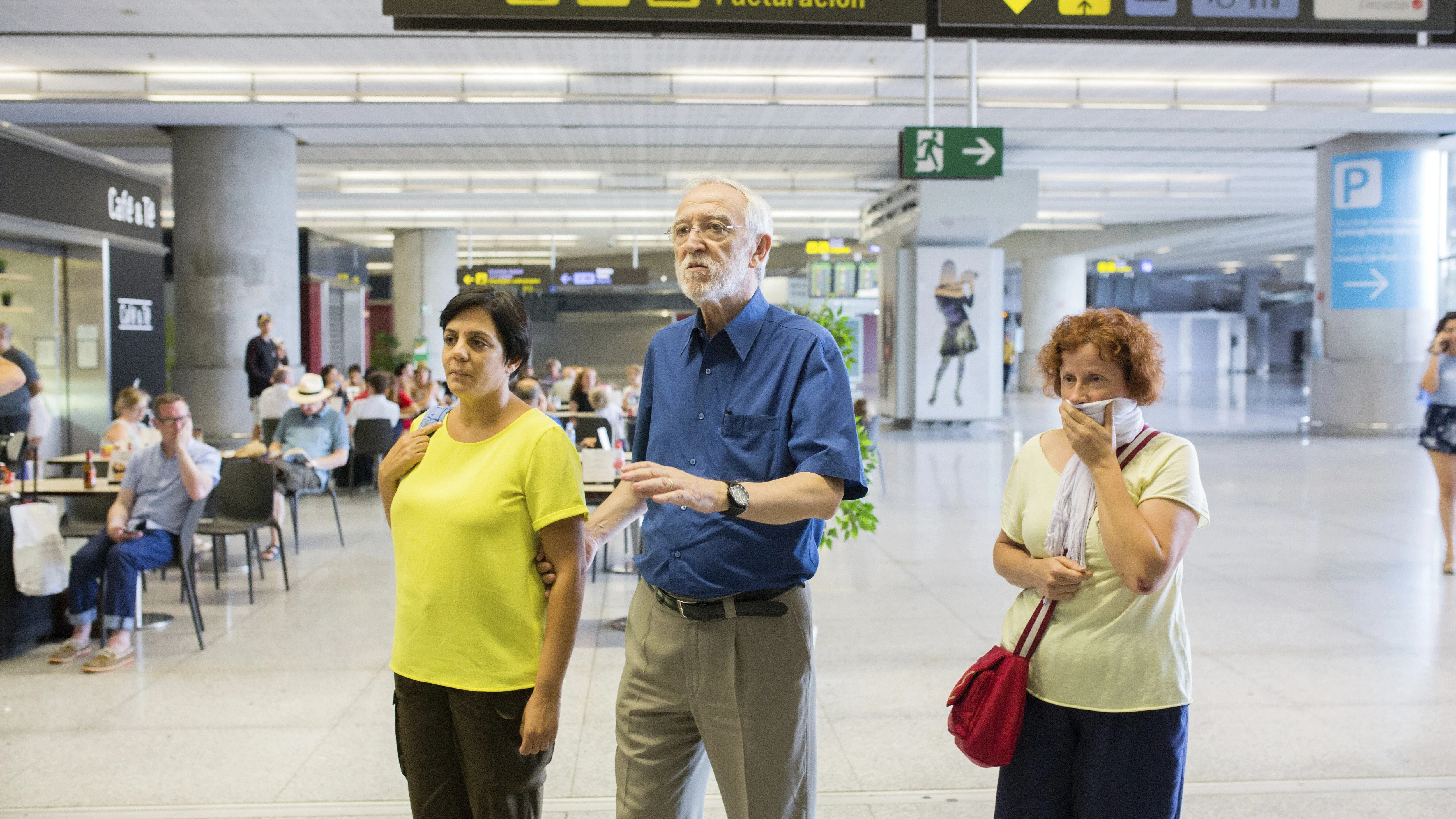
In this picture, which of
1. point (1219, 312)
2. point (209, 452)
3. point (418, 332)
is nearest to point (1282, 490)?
point (209, 452)

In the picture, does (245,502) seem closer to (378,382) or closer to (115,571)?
(115,571)

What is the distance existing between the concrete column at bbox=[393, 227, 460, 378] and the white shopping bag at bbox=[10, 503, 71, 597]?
789 inches

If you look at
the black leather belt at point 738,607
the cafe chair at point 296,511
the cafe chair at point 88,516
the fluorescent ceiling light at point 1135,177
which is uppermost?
the fluorescent ceiling light at point 1135,177

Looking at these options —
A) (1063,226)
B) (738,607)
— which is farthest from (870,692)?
(1063,226)

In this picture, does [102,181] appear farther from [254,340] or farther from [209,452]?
[209,452]

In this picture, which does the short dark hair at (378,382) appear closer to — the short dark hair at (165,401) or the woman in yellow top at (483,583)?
the short dark hair at (165,401)

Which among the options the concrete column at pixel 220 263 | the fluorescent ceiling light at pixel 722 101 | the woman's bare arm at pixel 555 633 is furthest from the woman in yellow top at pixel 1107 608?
the concrete column at pixel 220 263

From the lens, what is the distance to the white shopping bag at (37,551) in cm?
477

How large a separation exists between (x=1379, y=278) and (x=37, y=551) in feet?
52.4

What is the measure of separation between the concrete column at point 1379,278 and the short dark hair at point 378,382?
12782 mm

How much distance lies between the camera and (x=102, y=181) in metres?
10.7

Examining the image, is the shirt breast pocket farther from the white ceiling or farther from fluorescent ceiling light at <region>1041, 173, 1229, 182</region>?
fluorescent ceiling light at <region>1041, 173, 1229, 182</region>

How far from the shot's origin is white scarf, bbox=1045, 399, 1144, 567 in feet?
6.27

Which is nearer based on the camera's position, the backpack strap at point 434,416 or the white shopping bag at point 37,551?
the backpack strap at point 434,416
